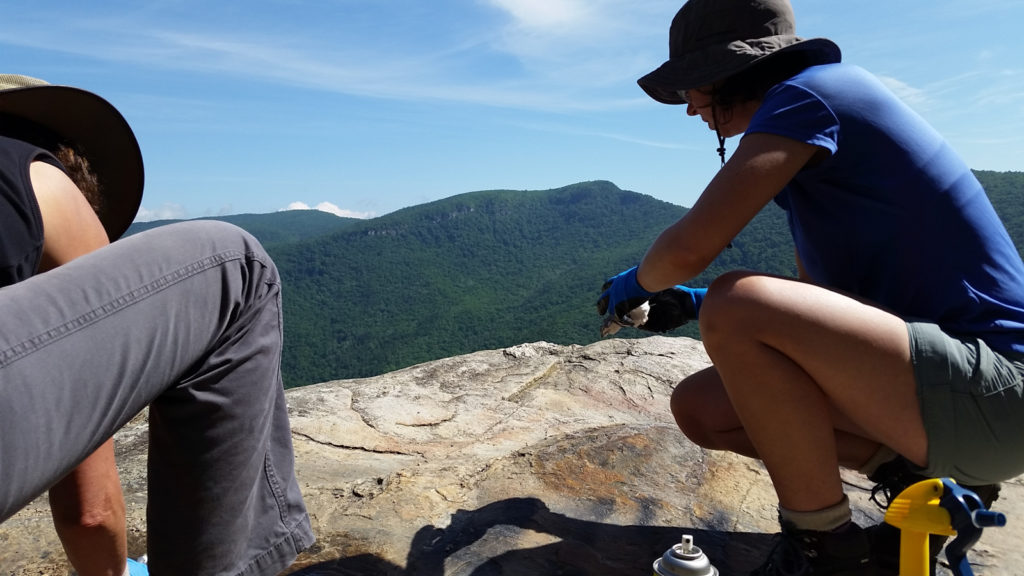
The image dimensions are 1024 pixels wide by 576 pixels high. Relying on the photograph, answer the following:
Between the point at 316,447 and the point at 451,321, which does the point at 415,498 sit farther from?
the point at 451,321

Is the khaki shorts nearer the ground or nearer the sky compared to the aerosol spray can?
nearer the sky

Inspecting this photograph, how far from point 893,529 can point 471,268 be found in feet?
254

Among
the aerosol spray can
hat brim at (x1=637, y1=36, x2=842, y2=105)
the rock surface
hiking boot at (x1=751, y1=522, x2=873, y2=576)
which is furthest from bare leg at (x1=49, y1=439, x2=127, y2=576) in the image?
hat brim at (x1=637, y1=36, x2=842, y2=105)

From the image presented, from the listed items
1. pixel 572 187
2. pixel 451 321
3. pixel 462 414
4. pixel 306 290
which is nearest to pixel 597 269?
pixel 451 321

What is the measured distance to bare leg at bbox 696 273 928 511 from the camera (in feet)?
4.48

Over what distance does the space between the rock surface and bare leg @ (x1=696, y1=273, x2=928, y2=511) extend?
47 centimetres

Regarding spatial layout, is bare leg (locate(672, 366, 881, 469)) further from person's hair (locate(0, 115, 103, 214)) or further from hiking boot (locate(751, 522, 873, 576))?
person's hair (locate(0, 115, 103, 214))

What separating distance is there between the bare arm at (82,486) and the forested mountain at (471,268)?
30273 millimetres

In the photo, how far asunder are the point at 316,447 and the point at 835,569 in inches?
76.1

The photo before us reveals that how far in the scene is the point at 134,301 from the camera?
33.1 inches

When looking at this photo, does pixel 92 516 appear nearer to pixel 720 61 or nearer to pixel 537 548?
pixel 537 548

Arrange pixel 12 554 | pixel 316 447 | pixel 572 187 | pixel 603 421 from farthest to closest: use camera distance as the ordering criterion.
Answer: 1. pixel 572 187
2. pixel 603 421
3. pixel 316 447
4. pixel 12 554

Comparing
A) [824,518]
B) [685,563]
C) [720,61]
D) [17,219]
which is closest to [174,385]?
[17,219]

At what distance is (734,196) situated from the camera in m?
1.46
